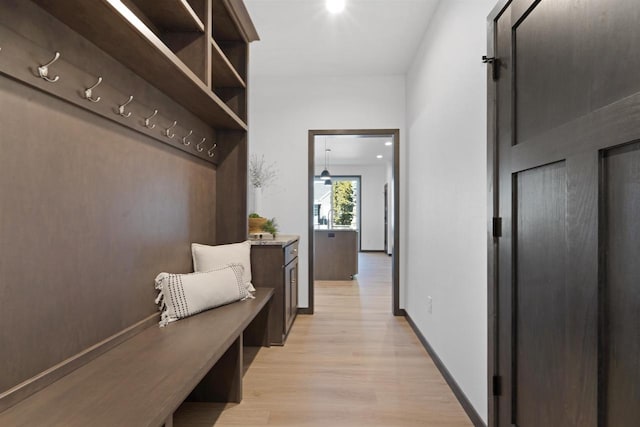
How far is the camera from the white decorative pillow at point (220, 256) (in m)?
2.36

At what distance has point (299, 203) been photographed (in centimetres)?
408

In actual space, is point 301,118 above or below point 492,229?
above

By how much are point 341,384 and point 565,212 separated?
1774mm

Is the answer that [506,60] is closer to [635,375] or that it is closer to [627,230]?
[627,230]

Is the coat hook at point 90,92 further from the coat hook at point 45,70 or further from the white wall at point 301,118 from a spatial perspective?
the white wall at point 301,118

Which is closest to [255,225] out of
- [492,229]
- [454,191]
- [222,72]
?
[222,72]

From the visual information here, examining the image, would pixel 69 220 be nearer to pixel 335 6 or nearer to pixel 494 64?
pixel 494 64

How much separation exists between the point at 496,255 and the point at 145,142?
1.78m

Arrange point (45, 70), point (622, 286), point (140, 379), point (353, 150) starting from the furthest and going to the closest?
point (353, 150), point (140, 379), point (45, 70), point (622, 286)

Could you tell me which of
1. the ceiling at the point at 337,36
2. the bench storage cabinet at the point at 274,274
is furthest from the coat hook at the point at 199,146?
the ceiling at the point at 337,36

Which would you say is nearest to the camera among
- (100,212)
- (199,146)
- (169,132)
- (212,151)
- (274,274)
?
(100,212)

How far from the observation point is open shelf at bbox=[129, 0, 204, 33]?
170cm

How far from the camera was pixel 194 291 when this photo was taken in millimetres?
2045

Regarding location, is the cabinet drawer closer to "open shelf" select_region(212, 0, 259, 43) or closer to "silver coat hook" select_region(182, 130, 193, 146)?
"silver coat hook" select_region(182, 130, 193, 146)
